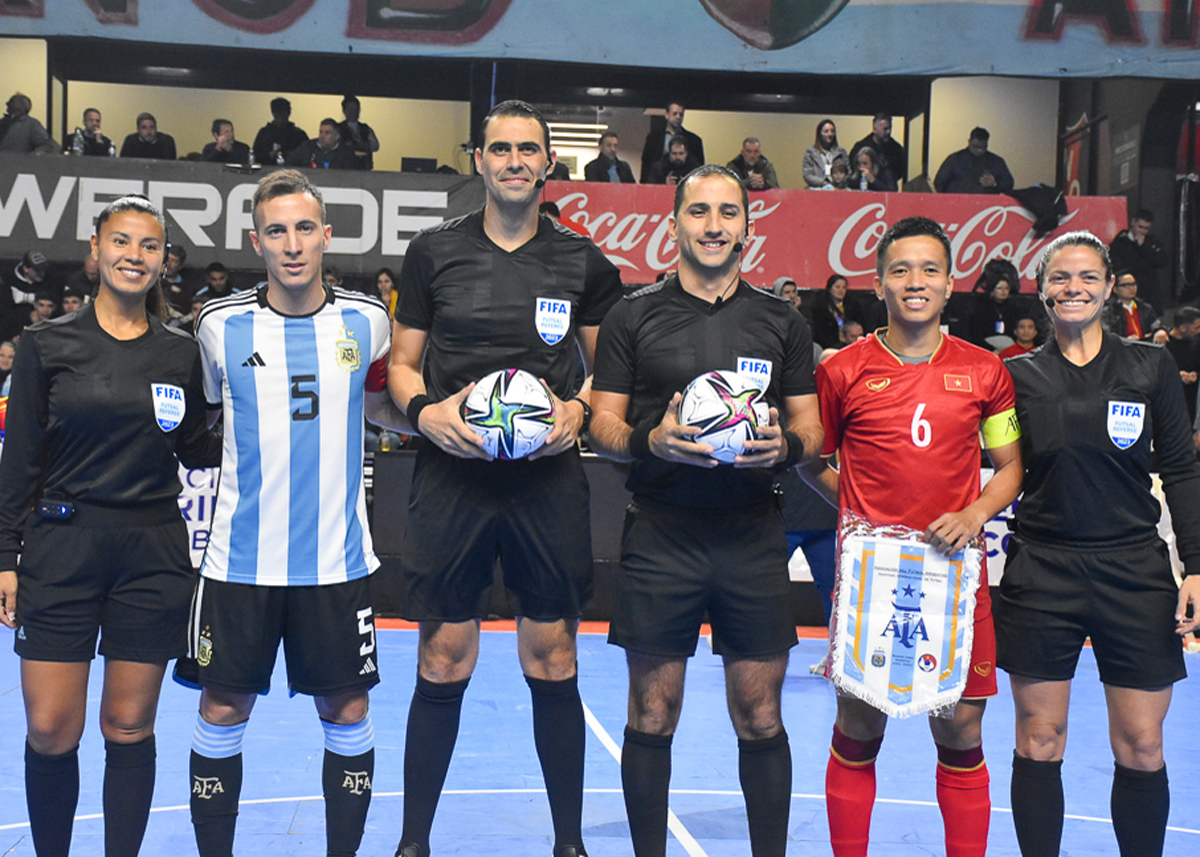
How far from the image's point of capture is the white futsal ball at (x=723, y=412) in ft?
9.88

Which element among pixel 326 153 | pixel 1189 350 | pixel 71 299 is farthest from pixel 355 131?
pixel 1189 350

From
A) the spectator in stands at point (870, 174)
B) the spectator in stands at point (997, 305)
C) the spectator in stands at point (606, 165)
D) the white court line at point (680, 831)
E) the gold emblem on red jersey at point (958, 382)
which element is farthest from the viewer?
the spectator in stands at point (870, 174)

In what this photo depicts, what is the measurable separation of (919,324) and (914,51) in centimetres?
Result: 929

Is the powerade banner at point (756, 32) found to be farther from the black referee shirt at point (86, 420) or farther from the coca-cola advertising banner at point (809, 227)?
the black referee shirt at point (86, 420)

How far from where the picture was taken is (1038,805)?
335 centimetres

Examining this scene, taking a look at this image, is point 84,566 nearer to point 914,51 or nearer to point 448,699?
point 448,699

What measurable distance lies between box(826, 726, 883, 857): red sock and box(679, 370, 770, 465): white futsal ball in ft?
3.30

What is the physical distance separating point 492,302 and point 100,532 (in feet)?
4.17

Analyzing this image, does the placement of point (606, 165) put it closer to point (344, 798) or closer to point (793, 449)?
point (793, 449)

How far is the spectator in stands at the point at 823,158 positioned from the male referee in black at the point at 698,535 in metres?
10.0

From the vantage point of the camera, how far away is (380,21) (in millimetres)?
11609

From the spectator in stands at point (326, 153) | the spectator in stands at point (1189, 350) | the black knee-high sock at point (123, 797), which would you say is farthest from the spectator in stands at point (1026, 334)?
the black knee-high sock at point (123, 797)

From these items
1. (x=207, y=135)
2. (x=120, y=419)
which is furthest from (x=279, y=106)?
(x=120, y=419)

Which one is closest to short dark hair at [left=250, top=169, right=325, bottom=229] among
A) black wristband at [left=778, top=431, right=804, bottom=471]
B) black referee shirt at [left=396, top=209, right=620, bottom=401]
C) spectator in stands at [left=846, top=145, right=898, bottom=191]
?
black referee shirt at [left=396, top=209, right=620, bottom=401]
